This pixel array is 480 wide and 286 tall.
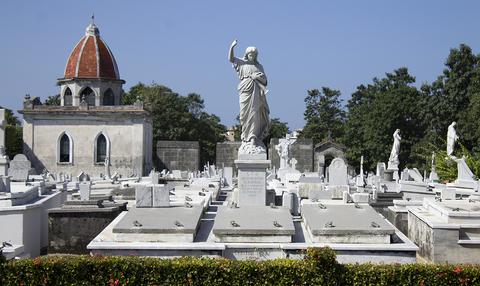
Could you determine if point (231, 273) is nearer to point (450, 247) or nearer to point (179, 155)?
point (450, 247)

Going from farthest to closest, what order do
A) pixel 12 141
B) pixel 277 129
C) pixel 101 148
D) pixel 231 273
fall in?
pixel 277 129, pixel 12 141, pixel 101 148, pixel 231 273

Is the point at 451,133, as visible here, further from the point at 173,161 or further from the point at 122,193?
the point at 173,161

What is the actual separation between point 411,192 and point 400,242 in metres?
10.0

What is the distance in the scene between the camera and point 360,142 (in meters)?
51.3

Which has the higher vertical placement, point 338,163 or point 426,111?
point 426,111

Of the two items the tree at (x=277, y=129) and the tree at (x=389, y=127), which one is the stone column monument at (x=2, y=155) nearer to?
the tree at (x=389, y=127)

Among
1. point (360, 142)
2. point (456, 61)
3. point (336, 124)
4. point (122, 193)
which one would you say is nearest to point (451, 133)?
point (122, 193)

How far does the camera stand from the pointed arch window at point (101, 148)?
141ft

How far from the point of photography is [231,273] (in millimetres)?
9492

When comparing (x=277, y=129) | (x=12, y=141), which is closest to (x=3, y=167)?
(x=12, y=141)

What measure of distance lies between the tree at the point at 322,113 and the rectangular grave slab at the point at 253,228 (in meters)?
59.3

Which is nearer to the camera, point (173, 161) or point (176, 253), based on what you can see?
point (176, 253)

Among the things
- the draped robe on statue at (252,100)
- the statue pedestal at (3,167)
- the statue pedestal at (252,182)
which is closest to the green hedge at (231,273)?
the statue pedestal at (252,182)

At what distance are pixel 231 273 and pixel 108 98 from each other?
38.6 m
